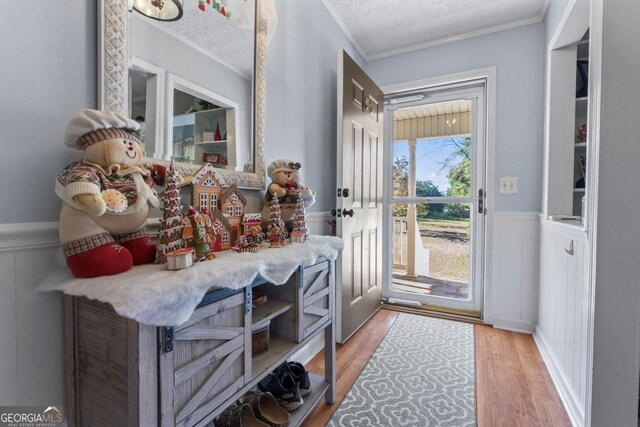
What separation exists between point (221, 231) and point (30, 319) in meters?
0.53

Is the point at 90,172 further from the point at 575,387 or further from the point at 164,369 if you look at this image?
the point at 575,387

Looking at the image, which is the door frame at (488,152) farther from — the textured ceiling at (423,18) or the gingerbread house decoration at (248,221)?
the gingerbread house decoration at (248,221)

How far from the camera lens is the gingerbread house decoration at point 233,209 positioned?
1.12m

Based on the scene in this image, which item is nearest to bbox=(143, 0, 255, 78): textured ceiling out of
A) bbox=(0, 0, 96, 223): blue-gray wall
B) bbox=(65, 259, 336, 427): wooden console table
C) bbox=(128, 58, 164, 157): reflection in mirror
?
bbox=(128, 58, 164, 157): reflection in mirror

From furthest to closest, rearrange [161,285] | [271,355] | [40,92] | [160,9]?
[271,355] → [160,9] → [40,92] → [161,285]

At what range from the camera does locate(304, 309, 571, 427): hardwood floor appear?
139 cm

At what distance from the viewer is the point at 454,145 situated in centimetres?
271

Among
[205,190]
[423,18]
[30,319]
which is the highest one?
[423,18]

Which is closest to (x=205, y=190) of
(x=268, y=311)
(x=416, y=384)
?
(x=268, y=311)

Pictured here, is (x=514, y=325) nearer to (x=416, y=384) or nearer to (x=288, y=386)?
(x=416, y=384)

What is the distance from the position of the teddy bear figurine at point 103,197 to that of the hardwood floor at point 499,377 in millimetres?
1146

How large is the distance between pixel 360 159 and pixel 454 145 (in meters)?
1.05

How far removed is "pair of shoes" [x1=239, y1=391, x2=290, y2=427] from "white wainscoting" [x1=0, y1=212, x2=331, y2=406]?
2.17ft

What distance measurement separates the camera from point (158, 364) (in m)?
0.67
